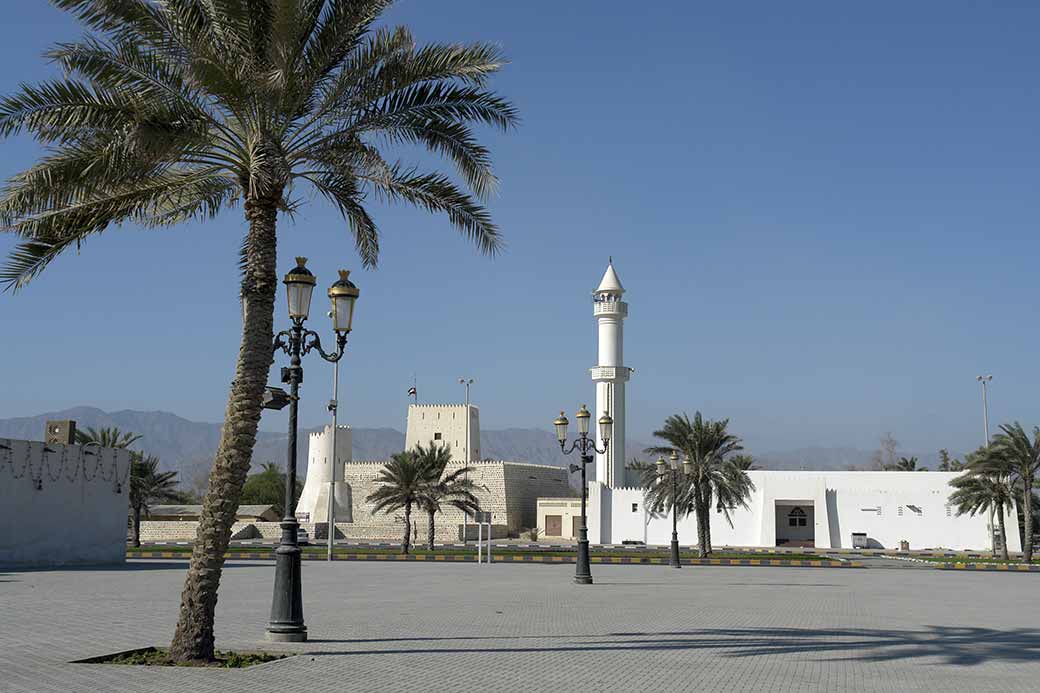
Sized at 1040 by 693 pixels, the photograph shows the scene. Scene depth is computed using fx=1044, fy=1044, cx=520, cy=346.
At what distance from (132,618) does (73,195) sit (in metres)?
6.91

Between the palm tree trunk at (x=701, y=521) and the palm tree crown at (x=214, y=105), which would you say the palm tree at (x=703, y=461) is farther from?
the palm tree crown at (x=214, y=105)

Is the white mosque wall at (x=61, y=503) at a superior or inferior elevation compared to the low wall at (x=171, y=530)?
superior

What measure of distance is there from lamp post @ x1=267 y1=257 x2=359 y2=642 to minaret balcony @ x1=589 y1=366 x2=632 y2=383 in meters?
58.4

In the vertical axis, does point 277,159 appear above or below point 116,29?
below

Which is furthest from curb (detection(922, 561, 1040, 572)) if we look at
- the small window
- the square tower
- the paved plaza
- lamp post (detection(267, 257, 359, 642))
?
the square tower

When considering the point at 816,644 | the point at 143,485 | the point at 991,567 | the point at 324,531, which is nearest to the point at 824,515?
the point at 991,567

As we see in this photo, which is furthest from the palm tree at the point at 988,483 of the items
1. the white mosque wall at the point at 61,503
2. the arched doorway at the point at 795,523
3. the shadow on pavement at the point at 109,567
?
the white mosque wall at the point at 61,503

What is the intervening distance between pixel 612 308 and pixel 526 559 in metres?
36.0

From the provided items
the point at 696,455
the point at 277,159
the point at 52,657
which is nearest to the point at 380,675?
the point at 52,657

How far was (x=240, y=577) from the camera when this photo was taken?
26391 mm

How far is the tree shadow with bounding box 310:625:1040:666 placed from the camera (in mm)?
12266

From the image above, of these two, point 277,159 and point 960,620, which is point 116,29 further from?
point 960,620

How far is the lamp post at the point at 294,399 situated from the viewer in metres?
12.6

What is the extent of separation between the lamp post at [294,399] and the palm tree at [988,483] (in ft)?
127
